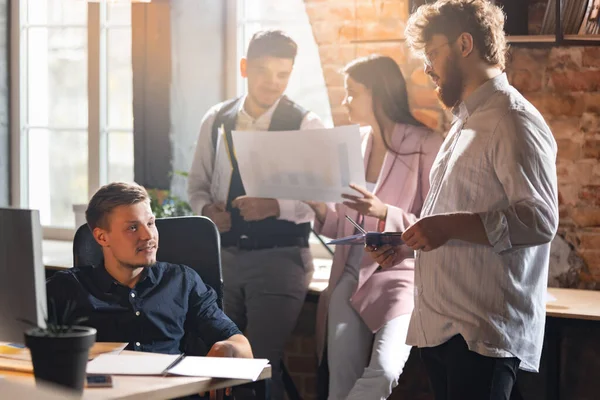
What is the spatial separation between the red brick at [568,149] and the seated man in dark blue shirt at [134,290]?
1.45 meters

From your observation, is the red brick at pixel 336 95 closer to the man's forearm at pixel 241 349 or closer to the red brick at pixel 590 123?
the red brick at pixel 590 123

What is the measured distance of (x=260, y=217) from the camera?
3.40m

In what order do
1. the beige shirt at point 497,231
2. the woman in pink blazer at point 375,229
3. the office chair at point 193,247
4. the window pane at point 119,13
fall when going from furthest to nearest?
the window pane at point 119,13, the woman in pink blazer at point 375,229, the office chair at point 193,247, the beige shirt at point 497,231

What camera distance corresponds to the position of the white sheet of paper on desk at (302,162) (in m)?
2.92

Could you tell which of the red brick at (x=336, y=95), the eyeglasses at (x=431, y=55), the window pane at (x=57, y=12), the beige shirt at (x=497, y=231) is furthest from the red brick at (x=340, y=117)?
the window pane at (x=57, y=12)

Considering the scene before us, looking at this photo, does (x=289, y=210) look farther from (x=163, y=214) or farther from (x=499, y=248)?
(x=499, y=248)

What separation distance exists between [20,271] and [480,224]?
3.37 ft

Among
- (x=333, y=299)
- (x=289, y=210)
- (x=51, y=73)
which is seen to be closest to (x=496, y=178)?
(x=333, y=299)

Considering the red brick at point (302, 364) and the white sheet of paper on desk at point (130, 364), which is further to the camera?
the red brick at point (302, 364)

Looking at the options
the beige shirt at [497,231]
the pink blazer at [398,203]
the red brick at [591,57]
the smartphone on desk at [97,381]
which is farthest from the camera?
the red brick at [591,57]

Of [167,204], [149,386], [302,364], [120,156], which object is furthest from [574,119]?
[120,156]

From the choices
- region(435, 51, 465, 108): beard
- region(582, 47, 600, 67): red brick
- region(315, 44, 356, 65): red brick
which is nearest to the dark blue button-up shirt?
region(435, 51, 465, 108): beard

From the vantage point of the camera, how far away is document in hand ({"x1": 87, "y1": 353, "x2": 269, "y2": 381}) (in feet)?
6.17

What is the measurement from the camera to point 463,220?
2047 mm
